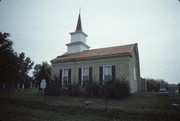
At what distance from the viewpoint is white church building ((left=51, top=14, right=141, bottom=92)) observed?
15.8 metres

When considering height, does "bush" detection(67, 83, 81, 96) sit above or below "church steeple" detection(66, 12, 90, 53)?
below

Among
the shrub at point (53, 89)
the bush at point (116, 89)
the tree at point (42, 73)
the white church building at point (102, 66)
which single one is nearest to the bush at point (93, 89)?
the white church building at point (102, 66)

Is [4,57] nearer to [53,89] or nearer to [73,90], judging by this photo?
[53,89]

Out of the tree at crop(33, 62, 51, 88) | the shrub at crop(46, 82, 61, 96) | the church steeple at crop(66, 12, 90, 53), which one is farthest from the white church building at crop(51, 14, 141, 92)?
the tree at crop(33, 62, 51, 88)

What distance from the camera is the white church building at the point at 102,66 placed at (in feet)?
51.9

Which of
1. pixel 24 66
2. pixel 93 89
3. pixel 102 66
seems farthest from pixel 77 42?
pixel 24 66

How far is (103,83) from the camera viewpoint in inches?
573

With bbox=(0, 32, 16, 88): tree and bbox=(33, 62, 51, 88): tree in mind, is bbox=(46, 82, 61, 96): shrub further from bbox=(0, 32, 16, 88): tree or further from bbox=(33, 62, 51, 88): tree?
bbox=(33, 62, 51, 88): tree

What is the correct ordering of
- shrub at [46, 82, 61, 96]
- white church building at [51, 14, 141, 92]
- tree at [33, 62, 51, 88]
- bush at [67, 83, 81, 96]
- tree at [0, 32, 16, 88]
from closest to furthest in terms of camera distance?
1. bush at [67, 83, 81, 96]
2. white church building at [51, 14, 141, 92]
3. shrub at [46, 82, 61, 96]
4. tree at [0, 32, 16, 88]
5. tree at [33, 62, 51, 88]

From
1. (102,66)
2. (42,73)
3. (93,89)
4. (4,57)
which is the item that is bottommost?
(93,89)

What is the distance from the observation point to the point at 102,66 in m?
16.9

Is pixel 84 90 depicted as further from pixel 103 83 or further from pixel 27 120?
pixel 27 120

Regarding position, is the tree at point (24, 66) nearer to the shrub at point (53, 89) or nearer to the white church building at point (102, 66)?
the white church building at point (102, 66)

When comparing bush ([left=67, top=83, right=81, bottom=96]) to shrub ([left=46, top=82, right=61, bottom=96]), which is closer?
bush ([left=67, top=83, right=81, bottom=96])
